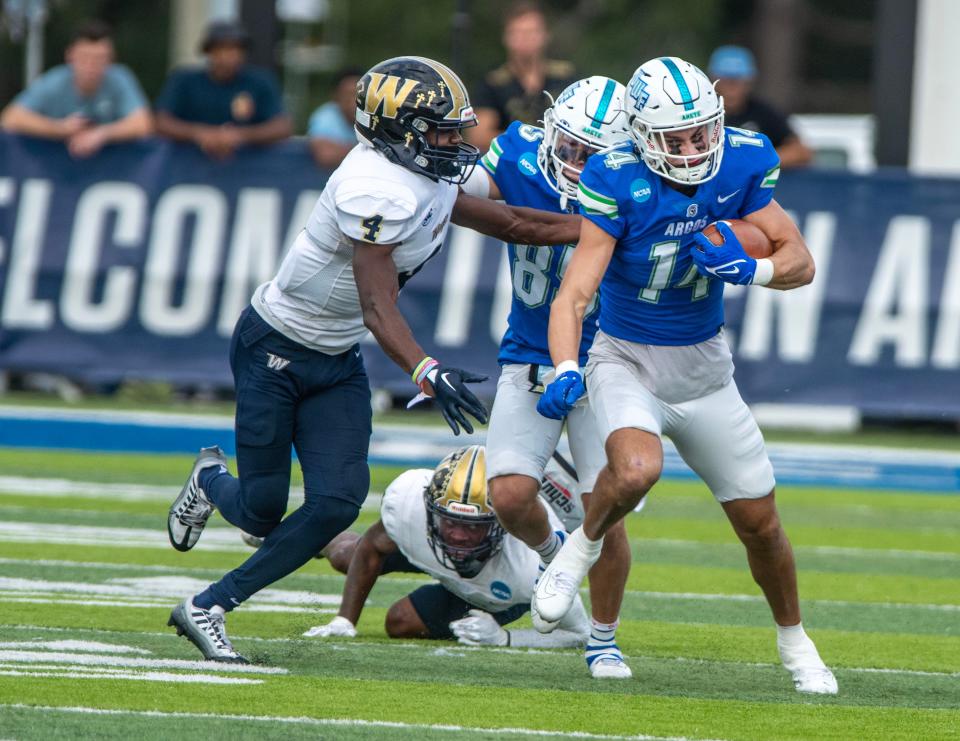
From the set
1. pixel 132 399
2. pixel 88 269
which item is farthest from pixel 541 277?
pixel 132 399

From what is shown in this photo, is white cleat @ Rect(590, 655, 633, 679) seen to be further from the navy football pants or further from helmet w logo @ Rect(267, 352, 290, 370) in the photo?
helmet w logo @ Rect(267, 352, 290, 370)

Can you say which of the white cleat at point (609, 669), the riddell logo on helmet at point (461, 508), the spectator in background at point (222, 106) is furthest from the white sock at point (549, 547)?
the spectator in background at point (222, 106)

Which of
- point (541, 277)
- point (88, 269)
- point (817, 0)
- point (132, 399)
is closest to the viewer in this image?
point (541, 277)

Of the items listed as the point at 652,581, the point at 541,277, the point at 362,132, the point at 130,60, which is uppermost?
the point at 362,132

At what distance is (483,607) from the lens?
6117 mm

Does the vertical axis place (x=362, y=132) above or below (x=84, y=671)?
above

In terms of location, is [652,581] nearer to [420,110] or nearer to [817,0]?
[420,110]

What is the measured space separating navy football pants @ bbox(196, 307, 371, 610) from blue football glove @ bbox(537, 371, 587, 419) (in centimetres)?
68

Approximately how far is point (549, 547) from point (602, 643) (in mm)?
459

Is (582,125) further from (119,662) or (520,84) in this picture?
(520,84)

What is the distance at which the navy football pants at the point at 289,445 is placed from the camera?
535 centimetres

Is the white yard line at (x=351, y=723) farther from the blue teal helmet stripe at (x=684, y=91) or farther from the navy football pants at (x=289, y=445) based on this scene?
the blue teal helmet stripe at (x=684, y=91)

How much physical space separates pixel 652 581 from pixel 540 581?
7.37 ft

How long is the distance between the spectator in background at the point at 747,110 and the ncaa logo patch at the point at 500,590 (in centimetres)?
578
